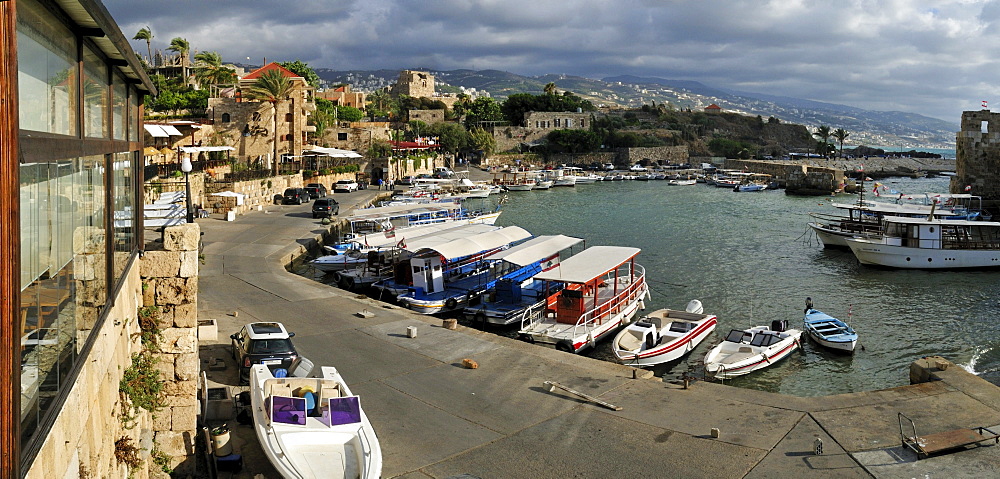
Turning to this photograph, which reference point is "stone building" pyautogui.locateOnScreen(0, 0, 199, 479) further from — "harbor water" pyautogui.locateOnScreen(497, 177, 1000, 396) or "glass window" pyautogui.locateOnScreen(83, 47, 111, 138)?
"harbor water" pyautogui.locateOnScreen(497, 177, 1000, 396)

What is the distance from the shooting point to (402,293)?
26.8 metres

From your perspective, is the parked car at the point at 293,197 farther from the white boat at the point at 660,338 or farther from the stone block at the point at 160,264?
the stone block at the point at 160,264

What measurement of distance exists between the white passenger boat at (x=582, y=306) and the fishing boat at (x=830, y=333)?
5522mm

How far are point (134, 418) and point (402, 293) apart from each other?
17345 mm

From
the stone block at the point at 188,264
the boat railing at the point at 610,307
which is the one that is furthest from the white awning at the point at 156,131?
the stone block at the point at 188,264

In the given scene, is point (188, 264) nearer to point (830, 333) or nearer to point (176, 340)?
point (176, 340)

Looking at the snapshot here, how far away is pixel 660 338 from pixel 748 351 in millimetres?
2361

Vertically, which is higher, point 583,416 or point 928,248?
point 928,248

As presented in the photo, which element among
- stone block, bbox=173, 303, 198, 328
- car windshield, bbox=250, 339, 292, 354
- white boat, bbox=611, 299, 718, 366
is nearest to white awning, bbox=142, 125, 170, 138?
car windshield, bbox=250, 339, 292, 354

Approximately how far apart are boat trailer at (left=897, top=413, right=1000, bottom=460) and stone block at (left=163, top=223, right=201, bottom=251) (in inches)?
451

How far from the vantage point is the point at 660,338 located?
2123cm

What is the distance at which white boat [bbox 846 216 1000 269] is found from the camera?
118 feet

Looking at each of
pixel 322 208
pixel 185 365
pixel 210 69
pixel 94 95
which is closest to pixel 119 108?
pixel 94 95

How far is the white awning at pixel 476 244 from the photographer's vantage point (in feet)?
86.1
